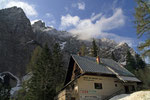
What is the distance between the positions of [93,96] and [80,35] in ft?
285

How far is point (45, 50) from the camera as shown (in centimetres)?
3269

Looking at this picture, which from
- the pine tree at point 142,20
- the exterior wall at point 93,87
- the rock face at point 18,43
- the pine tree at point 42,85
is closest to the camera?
the pine tree at point 142,20

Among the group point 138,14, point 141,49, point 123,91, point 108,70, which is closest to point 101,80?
point 108,70

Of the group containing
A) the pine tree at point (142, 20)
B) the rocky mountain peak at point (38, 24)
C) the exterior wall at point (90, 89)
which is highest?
the rocky mountain peak at point (38, 24)

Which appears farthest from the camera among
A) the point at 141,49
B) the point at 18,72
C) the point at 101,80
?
the point at 18,72

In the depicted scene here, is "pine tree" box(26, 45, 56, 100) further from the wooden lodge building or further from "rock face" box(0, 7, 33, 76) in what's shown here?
"rock face" box(0, 7, 33, 76)

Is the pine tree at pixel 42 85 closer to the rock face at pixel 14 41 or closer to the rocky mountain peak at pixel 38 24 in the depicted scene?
the rock face at pixel 14 41

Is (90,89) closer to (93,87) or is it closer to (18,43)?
(93,87)

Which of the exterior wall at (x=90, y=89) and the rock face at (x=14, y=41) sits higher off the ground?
the rock face at (x=14, y=41)

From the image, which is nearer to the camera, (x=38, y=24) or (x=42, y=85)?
(x=42, y=85)

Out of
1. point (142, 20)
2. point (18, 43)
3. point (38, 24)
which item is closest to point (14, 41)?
point (18, 43)

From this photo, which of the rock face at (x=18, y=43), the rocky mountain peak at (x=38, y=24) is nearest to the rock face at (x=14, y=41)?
the rock face at (x=18, y=43)

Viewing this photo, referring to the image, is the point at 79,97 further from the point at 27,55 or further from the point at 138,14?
the point at 27,55

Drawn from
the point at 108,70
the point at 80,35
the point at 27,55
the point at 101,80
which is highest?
the point at 80,35
